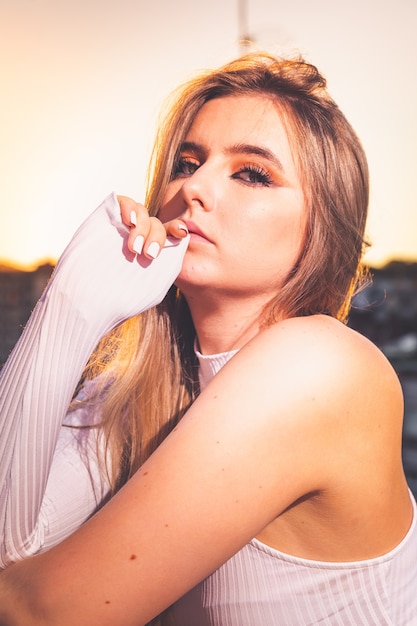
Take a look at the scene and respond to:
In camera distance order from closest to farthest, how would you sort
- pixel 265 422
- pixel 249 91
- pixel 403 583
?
pixel 265 422 < pixel 403 583 < pixel 249 91

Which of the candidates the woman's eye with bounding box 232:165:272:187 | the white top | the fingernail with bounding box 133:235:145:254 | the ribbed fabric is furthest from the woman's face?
the ribbed fabric

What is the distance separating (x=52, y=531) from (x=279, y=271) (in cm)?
82

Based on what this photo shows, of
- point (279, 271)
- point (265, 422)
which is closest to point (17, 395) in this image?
point (265, 422)

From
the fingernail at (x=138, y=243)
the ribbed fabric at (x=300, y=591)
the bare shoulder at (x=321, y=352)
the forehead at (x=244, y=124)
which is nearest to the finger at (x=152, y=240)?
the fingernail at (x=138, y=243)

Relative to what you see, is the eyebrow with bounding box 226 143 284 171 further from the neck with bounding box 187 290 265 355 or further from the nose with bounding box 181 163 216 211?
the neck with bounding box 187 290 265 355

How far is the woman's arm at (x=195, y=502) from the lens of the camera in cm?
102

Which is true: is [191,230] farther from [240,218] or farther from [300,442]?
[300,442]

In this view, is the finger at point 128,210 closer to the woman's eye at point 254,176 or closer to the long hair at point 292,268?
the woman's eye at point 254,176

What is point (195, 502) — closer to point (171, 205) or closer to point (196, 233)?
point (196, 233)

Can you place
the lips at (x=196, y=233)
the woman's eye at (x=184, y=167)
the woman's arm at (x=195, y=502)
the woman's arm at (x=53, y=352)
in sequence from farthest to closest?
the woman's eye at (x=184, y=167)
the lips at (x=196, y=233)
the woman's arm at (x=53, y=352)
the woman's arm at (x=195, y=502)

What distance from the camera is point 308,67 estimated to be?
180 centimetres

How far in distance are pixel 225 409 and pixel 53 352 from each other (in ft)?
1.11

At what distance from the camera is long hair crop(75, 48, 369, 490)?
1.58m

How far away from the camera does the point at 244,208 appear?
4.87ft
